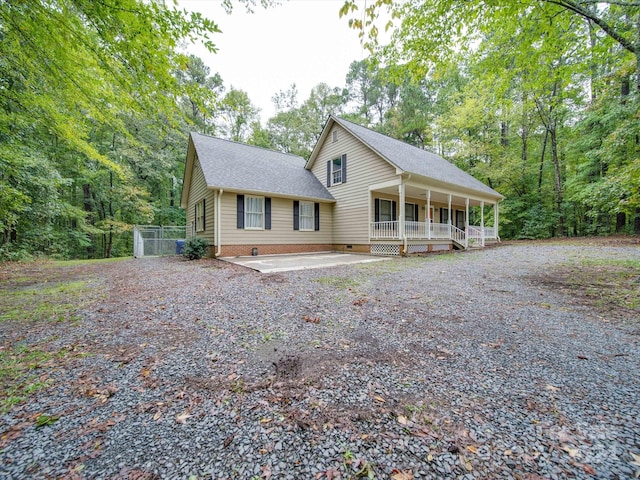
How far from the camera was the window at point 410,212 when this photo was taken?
49.2ft

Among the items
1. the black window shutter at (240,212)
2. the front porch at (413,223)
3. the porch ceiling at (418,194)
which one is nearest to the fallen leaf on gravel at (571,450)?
the front porch at (413,223)

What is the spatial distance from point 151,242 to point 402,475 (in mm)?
16417

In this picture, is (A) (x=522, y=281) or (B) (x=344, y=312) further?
(A) (x=522, y=281)

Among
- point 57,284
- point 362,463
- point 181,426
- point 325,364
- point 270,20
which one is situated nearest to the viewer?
point 362,463

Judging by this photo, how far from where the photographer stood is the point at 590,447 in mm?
1560

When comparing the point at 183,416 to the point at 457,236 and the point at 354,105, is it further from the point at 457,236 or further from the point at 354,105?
the point at 354,105

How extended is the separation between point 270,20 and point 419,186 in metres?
8.99

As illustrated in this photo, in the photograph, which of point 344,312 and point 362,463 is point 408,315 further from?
point 362,463

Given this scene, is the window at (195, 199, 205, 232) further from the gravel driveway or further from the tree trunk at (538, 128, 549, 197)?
the tree trunk at (538, 128, 549, 197)

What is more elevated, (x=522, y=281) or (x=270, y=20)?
(x=270, y=20)

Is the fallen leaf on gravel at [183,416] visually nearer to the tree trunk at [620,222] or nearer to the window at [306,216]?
the window at [306,216]

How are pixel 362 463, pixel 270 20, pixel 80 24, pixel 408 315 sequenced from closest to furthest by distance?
pixel 362 463
pixel 408 315
pixel 80 24
pixel 270 20

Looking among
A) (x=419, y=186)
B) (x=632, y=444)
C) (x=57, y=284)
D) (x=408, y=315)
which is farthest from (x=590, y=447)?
(x=419, y=186)

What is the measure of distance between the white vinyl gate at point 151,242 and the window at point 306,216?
25.4ft
